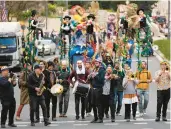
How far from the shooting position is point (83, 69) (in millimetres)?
17938

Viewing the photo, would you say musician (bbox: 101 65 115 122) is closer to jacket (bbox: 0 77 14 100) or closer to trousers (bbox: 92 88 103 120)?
trousers (bbox: 92 88 103 120)

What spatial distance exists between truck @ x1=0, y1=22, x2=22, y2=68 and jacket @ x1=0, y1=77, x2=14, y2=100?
59.9ft

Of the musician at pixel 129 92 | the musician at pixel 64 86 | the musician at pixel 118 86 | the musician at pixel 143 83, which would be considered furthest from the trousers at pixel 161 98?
the musician at pixel 64 86

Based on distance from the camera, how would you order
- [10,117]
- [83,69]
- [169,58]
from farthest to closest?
1. [169,58]
2. [83,69]
3. [10,117]

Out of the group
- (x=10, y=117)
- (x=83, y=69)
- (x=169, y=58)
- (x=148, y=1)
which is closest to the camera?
(x=10, y=117)

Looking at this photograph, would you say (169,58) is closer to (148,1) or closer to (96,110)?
(96,110)

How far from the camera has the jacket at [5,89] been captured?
16.4 metres

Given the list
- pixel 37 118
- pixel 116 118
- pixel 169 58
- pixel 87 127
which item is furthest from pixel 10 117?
pixel 169 58

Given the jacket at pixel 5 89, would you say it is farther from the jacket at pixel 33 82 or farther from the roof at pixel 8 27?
the roof at pixel 8 27

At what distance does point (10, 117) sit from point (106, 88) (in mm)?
2654

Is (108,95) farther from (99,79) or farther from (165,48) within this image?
(165,48)

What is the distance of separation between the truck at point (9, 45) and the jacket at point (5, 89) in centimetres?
1827

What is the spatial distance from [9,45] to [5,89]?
18770 millimetres

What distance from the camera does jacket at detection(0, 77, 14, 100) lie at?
53.9ft
